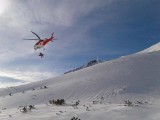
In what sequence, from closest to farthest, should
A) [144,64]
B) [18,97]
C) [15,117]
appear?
1. [15,117]
2. [18,97]
3. [144,64]

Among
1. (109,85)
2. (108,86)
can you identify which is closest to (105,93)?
(108,86)

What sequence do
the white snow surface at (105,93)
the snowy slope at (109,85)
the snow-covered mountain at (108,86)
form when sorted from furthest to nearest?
the snowy slope at (109,85), the snow-covered mountain at (108,86), the white snow surface at (105,93)

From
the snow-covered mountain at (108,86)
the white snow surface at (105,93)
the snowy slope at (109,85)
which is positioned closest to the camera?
the white snow surface at (105,93)

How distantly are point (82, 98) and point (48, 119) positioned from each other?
7.14 m

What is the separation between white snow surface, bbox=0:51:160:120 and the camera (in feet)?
33.8

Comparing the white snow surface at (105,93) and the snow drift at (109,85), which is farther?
the snow drift at (109,85)

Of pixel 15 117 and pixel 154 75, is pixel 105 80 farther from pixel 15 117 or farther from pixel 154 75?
pixel 15 117

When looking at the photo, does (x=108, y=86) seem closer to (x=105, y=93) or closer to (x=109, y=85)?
(x=109, y=85)

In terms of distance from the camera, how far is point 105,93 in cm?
1708

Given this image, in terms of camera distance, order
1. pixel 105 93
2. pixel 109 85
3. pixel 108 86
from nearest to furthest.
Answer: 1. pixel 105 93
2. pixel 108 86
3. pixel 109 85

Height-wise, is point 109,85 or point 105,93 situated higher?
point 109,85

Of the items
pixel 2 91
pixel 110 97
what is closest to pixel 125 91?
pixel 110 97

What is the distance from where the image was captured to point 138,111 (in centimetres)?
1082

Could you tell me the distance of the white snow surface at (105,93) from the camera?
10.3 metres
